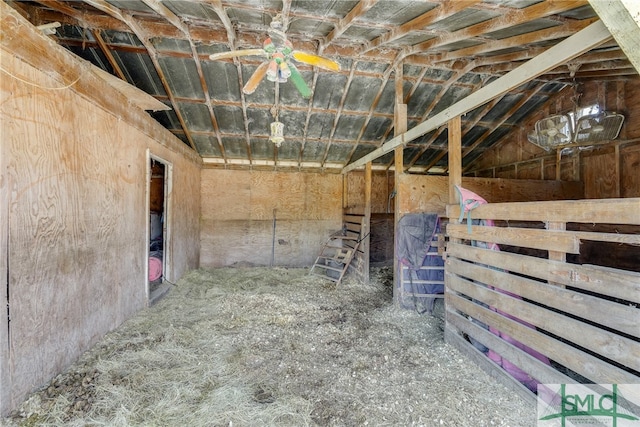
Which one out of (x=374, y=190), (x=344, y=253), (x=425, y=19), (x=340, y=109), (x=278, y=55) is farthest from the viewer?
(x=374, y=190)

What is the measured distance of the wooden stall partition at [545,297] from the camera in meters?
1.61

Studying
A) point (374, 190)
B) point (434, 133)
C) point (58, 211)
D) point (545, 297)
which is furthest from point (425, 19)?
point (374, 190)

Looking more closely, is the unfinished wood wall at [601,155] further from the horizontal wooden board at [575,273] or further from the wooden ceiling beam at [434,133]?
the horizontal wooden board at [575,273]

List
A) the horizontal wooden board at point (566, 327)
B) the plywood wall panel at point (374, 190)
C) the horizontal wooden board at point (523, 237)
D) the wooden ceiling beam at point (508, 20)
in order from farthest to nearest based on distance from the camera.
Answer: the plywood wall panel at point (374, 190) → the wooden ceiling beam at point (508, 20) → the horizontal wooden board at point (523, 237) → the horizontal wooden board at point (566, 327)

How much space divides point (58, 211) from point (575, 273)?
3743mm

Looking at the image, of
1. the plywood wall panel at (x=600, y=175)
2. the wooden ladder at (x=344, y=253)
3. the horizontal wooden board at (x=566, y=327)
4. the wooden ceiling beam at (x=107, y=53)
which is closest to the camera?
the horizontal wooden board at (x=566, y=327)

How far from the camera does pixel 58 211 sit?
2393 millimetres

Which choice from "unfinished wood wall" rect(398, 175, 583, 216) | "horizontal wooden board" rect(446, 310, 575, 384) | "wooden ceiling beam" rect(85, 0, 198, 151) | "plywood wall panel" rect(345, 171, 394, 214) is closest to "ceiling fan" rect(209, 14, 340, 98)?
"wooden ceiling beam" rect(85, 0, 198, 151)

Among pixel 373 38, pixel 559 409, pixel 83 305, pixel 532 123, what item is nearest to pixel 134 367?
pixel 83 305

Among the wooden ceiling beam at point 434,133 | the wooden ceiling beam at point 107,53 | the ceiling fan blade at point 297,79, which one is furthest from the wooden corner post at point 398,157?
the wooden ceiling beam at point 107,53

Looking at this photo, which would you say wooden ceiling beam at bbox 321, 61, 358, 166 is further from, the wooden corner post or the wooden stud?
the wooden stud

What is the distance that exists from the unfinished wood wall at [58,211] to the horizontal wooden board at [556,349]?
137 inches

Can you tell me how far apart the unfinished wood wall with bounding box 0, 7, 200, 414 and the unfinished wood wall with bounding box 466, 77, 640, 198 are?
6710mm

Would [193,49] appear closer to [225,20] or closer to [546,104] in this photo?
[225,20]
